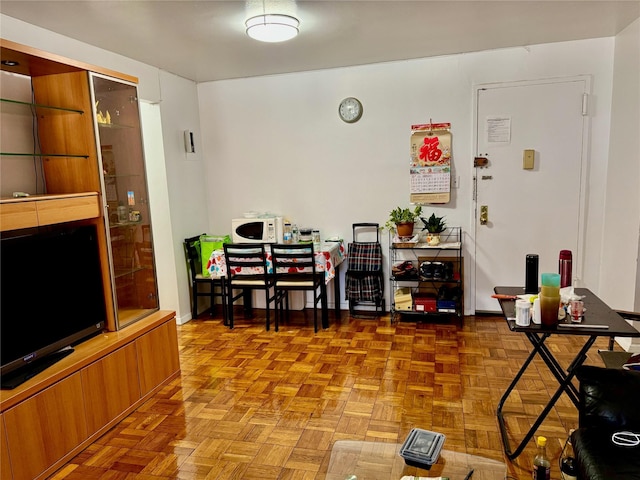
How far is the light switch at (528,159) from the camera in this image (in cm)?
404

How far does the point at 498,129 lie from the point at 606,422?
9.60ft

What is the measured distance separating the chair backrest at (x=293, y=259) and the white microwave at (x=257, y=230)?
1.31ft

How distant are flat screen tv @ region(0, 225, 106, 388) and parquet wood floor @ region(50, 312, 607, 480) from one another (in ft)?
1.94

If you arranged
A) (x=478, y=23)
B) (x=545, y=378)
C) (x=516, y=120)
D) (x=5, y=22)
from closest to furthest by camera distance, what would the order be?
(x=5, y=22), (x=545, y=378), (x=478, y=23), (x=516, y=120)

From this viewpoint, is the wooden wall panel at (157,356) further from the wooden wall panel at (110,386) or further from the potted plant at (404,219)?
the potted plant at (404,219)

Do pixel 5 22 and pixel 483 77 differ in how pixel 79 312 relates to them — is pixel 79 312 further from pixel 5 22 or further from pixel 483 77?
pixel 483 77

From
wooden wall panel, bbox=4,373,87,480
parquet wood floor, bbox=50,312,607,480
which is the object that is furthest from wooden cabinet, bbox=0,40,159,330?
parquet wood floor, bbox=50,312,607,480

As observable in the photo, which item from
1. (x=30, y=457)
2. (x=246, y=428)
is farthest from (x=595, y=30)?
(x=30, y=457)

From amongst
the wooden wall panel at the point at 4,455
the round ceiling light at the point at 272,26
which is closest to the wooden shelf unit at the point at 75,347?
the wooden wall panel at the point at 4,455

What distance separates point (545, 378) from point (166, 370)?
8.50ft

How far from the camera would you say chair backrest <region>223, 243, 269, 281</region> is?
4.15m

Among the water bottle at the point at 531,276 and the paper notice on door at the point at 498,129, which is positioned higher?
the paper notice on door at the point at 498,129

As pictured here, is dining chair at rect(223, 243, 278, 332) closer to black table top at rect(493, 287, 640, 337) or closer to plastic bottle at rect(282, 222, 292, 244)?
plastic bottle at rect(282, 222, 292, 244)

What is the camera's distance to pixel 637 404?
1.76m
